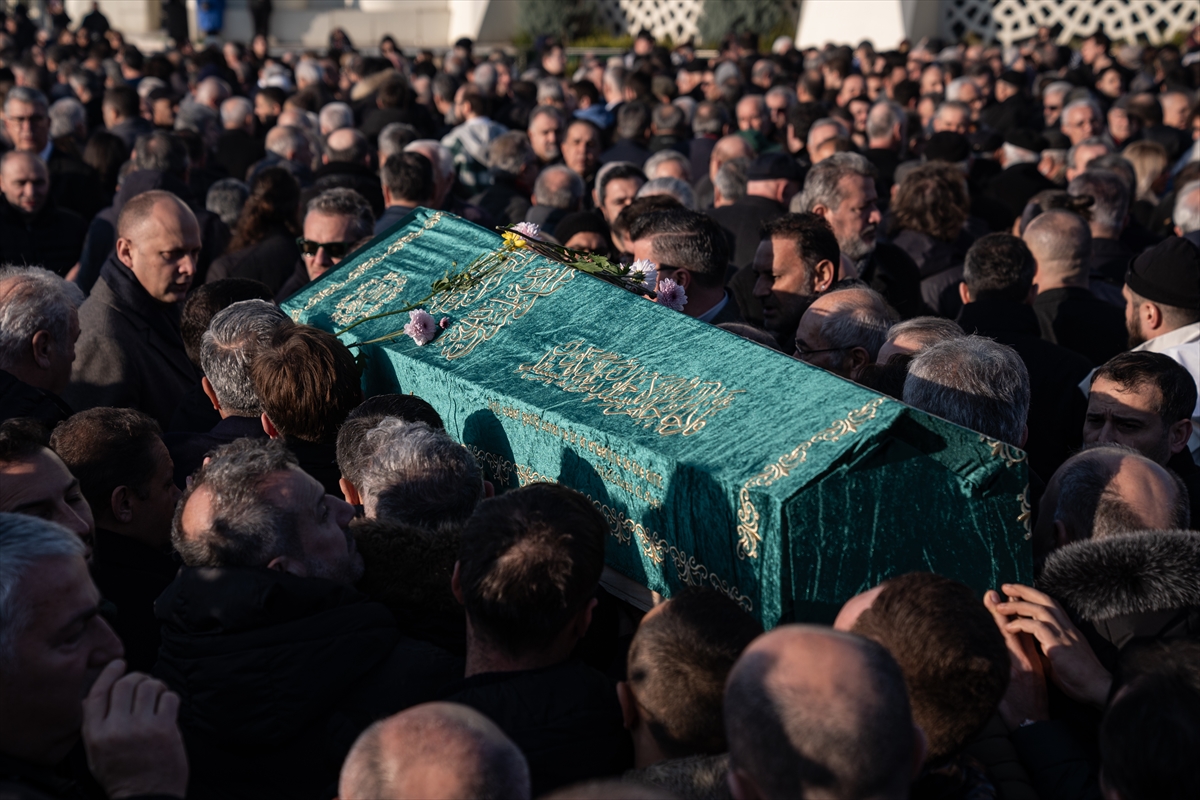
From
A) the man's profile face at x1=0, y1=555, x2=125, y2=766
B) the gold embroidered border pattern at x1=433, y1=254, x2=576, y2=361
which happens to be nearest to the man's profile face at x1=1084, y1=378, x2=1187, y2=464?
the gold embroidered border pattern at x1=433, y1=254, x2=576, y2=361

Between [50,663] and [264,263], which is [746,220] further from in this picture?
[50,663]

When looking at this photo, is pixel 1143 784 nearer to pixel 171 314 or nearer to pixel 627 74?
pixel 171 314

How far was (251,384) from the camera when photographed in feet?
11.7

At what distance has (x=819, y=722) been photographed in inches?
67.8

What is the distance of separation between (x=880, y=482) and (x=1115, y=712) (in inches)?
28.3

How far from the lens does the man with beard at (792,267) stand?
4.68 meters

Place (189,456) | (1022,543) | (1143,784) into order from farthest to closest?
1. (189,456)
2. (1022,543)
3. (1143,784)

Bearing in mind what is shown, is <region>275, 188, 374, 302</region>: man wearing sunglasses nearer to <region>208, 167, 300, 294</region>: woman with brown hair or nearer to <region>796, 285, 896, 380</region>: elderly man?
<region>208, 167, 300, 294</region>: woman with brown hair

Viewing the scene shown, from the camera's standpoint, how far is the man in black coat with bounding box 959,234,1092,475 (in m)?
4.11

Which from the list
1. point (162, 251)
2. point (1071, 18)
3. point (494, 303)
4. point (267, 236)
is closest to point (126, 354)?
point (162, 251)

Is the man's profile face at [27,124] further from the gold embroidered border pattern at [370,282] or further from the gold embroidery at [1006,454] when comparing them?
the gold embroidery at [1006,454]

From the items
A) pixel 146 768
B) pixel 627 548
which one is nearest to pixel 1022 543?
pixel 627 548

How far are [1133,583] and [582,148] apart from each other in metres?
6.44

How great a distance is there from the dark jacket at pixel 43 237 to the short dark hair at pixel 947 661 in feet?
18.9
